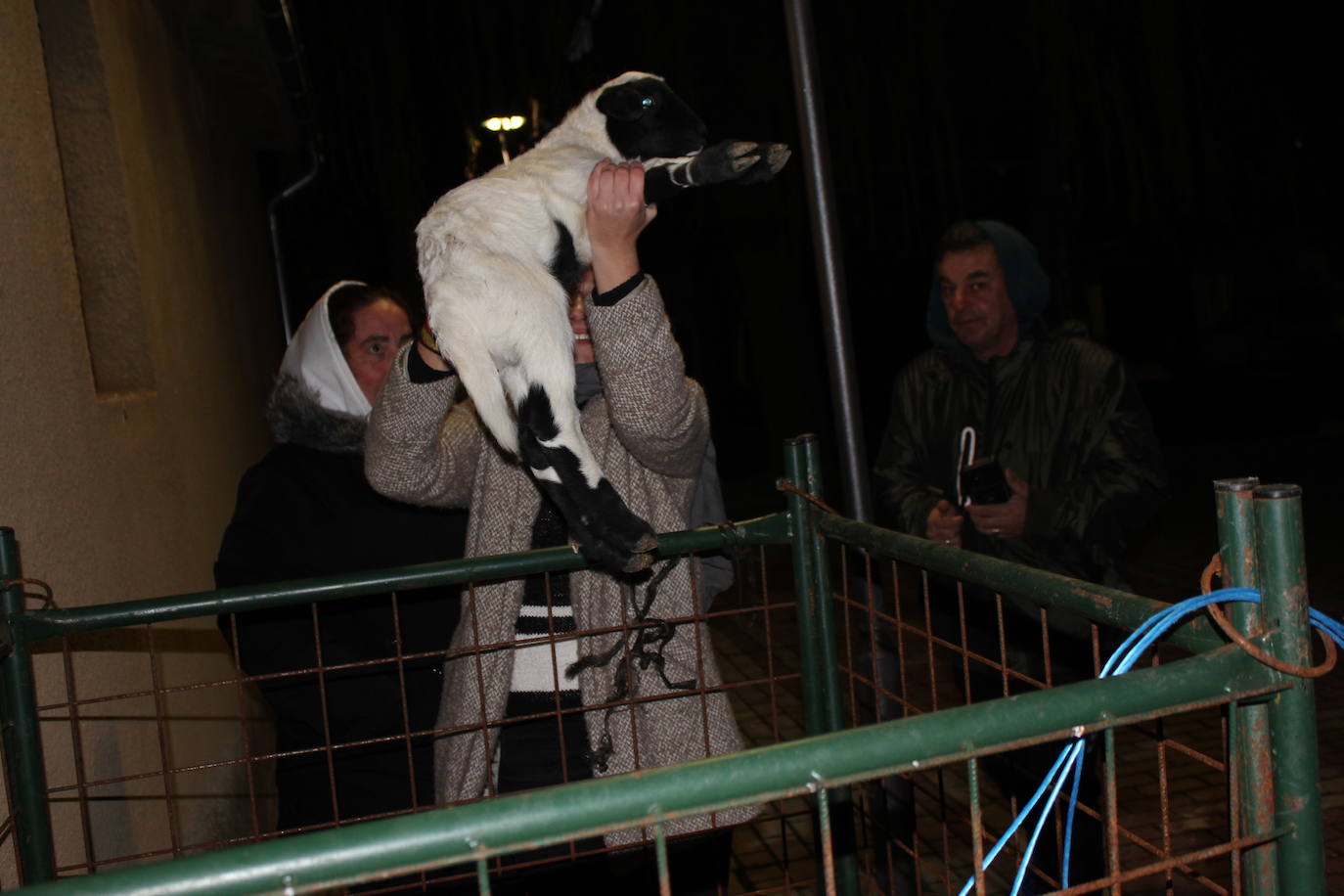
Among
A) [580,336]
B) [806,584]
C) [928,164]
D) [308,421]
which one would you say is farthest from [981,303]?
[928,164]

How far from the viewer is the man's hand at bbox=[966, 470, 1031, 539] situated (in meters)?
2.69

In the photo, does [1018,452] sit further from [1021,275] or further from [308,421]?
[308,421]

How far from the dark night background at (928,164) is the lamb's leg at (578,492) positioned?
2.60 m

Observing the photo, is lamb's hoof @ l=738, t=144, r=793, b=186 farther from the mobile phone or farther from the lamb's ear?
the mobile phone

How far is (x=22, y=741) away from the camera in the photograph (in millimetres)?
1719

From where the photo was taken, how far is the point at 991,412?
9.36ft

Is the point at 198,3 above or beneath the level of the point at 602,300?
above

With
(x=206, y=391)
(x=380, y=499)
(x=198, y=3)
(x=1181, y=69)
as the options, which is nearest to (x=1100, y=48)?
(x=1181, y=69)

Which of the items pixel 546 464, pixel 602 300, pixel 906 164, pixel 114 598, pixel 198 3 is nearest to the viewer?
pixel 546 464

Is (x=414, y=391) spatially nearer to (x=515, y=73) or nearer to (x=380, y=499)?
(x=380, y=499)

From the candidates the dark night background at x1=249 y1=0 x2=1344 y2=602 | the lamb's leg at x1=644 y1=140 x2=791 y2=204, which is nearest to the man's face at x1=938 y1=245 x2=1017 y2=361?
the lamb's leg at x1=644 y1=140 x2=791 y2=204

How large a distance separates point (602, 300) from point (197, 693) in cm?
251

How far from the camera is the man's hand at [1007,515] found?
2.69 m

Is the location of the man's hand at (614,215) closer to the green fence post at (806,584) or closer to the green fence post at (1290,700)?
the green fence post at (806,584)
